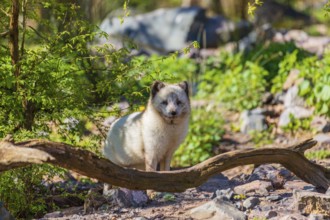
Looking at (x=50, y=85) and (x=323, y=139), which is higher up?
Result: (x=50, y=85)

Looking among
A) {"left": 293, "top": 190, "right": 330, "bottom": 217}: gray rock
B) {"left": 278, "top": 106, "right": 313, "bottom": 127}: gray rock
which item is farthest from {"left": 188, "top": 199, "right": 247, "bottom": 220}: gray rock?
{"left": 278, "top": 106, "right": 313, "bottom": 127}: gray rock

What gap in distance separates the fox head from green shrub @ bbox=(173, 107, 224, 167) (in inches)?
112

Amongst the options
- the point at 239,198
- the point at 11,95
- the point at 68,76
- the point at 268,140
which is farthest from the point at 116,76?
the point at 268,140

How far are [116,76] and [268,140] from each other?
421cm

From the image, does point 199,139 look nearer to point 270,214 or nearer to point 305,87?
point 305,87

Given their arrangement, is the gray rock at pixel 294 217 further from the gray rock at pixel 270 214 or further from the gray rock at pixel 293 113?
the gray rock at pixel 293 113

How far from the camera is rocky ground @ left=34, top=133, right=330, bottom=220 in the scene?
233 inches

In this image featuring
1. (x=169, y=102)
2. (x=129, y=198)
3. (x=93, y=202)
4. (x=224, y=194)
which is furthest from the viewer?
(x=169, y=102)

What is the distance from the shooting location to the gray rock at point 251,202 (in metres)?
6.23

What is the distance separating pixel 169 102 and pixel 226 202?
1.67 m

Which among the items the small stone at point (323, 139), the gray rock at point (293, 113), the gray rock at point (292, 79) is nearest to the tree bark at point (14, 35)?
the small stone at point (323, 139)

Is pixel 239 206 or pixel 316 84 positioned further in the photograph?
Result: pixel 316 84

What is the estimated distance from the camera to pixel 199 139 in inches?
420

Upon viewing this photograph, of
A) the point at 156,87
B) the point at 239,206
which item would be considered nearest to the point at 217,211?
the point at 239,206
